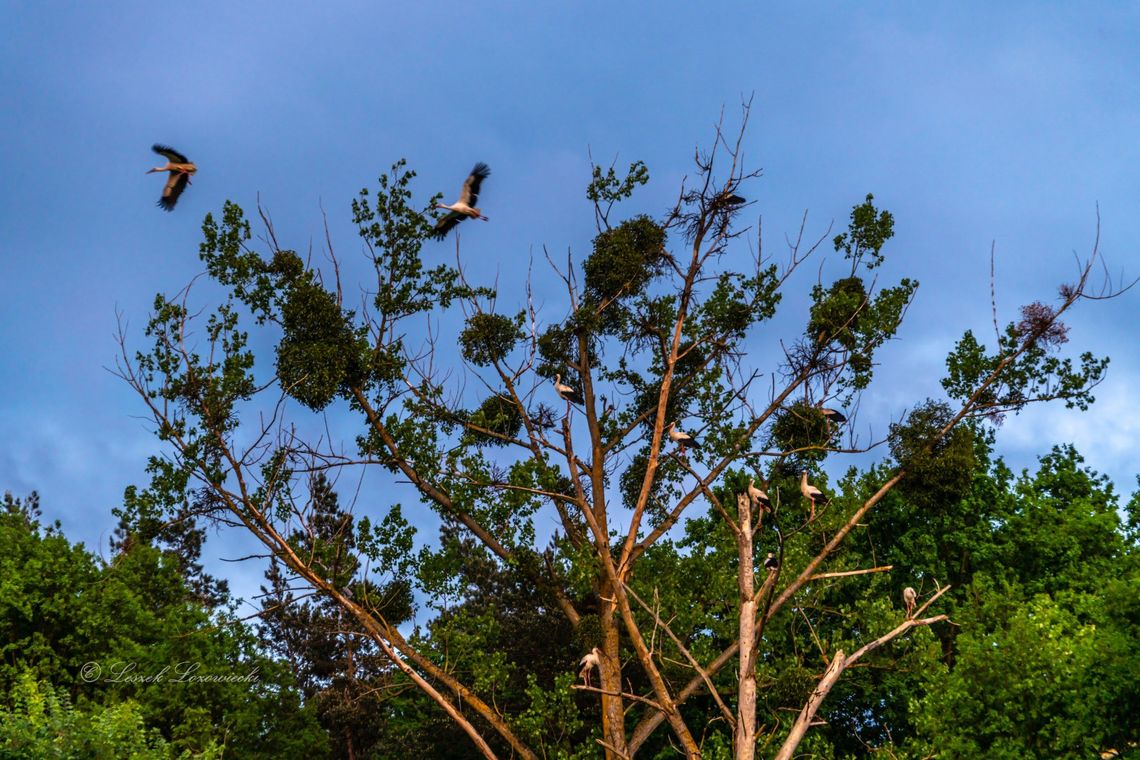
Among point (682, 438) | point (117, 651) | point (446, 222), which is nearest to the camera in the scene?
point (682, 438)

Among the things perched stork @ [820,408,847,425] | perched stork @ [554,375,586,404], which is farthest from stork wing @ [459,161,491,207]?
perched stork @ [820,408,847,425]

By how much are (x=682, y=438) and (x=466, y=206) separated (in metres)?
6.06

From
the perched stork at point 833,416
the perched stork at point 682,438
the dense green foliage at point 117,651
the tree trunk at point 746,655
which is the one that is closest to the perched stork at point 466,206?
the perched stork at point 682,438

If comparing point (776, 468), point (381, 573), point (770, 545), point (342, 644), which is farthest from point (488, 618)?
point (342, 644)

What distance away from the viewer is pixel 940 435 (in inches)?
819

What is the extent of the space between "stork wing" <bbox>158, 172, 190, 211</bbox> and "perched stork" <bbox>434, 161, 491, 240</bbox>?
4671 millimetres

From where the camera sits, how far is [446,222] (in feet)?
74.0

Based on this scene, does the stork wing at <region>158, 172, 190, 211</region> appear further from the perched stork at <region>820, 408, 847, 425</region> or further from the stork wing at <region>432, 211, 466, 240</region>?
the perched stork at <region>820, 408, 847, 425</region>

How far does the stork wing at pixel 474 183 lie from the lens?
22359mm

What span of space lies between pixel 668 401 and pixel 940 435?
5.50 metres

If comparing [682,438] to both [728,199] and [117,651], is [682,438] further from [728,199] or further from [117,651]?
[117,651]

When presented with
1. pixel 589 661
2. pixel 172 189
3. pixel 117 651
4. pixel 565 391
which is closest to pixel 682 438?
pixel 565 391

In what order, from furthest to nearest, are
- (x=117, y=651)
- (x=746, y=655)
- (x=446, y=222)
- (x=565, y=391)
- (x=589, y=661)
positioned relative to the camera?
(x=117, y=651) < (x=565, y=391) < (x=446, y=222) < (x=589, y=661) < (x=746, y=655)

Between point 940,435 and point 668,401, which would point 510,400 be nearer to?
point 668,401
